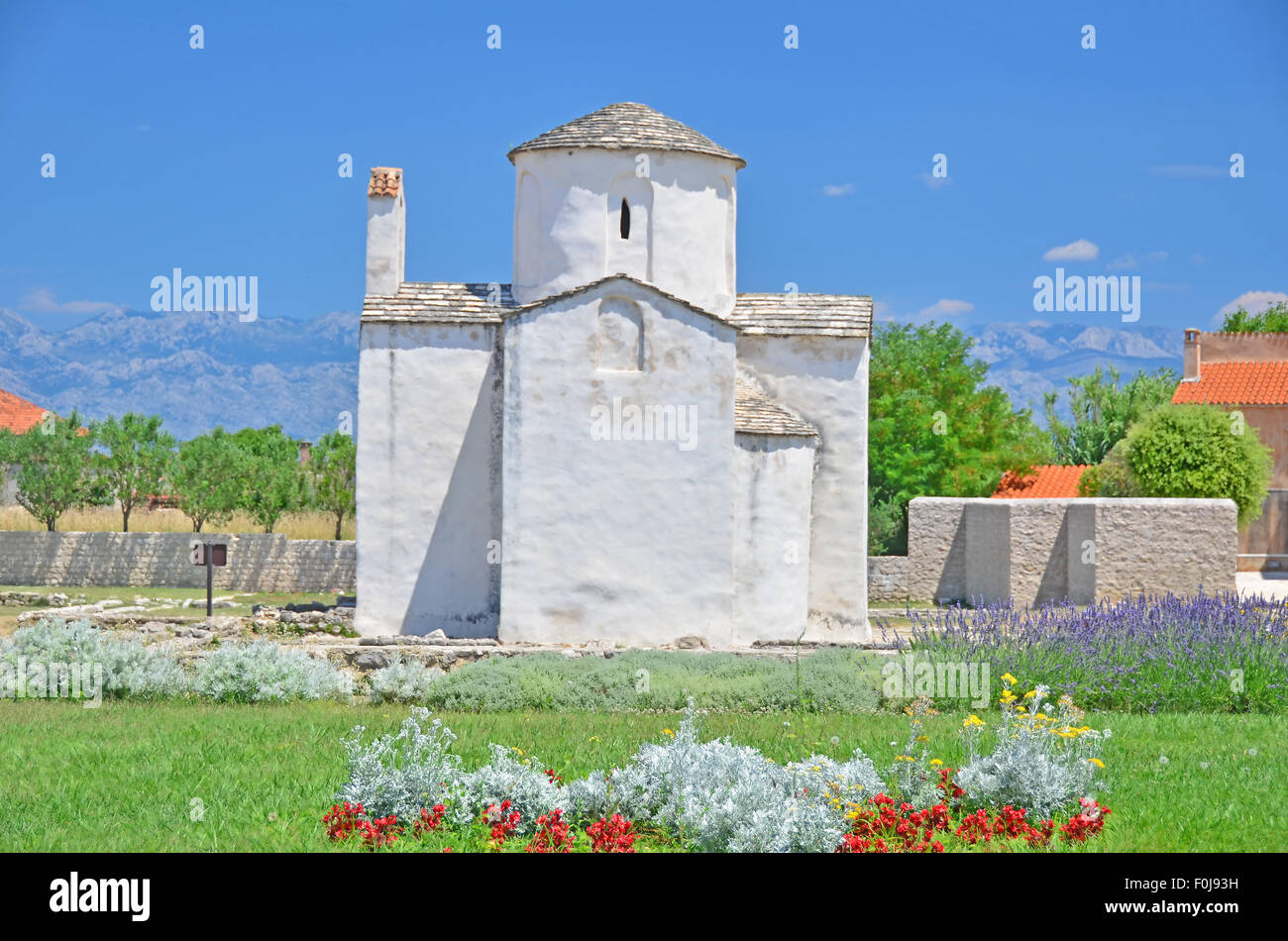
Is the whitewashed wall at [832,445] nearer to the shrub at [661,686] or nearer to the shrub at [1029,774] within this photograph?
the shrub at [661,686]

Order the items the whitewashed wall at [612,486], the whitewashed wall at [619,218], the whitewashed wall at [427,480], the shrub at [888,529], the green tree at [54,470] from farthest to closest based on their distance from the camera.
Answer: the shrub at [888,529]
the green tree at [54,470]
the whitewashed wall at [619,218]
the whitewashed wall at [427,480]
the whitewashed wall at [612,486]

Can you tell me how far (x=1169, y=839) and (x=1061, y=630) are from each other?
576 cm

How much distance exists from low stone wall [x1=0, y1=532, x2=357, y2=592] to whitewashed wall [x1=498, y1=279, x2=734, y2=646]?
43.3 feet

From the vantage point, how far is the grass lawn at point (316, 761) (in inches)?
279

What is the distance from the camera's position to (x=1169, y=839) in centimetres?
686

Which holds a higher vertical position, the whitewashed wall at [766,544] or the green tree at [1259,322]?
the green tree at [1259,322]

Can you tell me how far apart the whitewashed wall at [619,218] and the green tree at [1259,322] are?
45.7 m

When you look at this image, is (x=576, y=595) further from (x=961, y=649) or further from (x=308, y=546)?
(x=308, y=546)

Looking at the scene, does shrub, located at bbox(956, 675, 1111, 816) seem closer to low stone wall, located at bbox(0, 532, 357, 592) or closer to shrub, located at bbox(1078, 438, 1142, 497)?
low stone wall, located at bbox(0, 532, 357, 592)

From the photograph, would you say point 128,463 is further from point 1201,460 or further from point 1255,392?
point 1255,392

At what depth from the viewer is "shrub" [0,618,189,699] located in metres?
12.6

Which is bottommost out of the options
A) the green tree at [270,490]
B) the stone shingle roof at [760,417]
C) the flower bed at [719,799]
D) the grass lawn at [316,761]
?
the grass lawn at [316,761]

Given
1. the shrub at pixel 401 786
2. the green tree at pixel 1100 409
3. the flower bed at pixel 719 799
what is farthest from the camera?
the green tree at pixel 1100 409

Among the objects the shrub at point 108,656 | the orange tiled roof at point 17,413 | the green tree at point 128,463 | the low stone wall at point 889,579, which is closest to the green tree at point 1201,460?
the low stone wall at point 889,579
